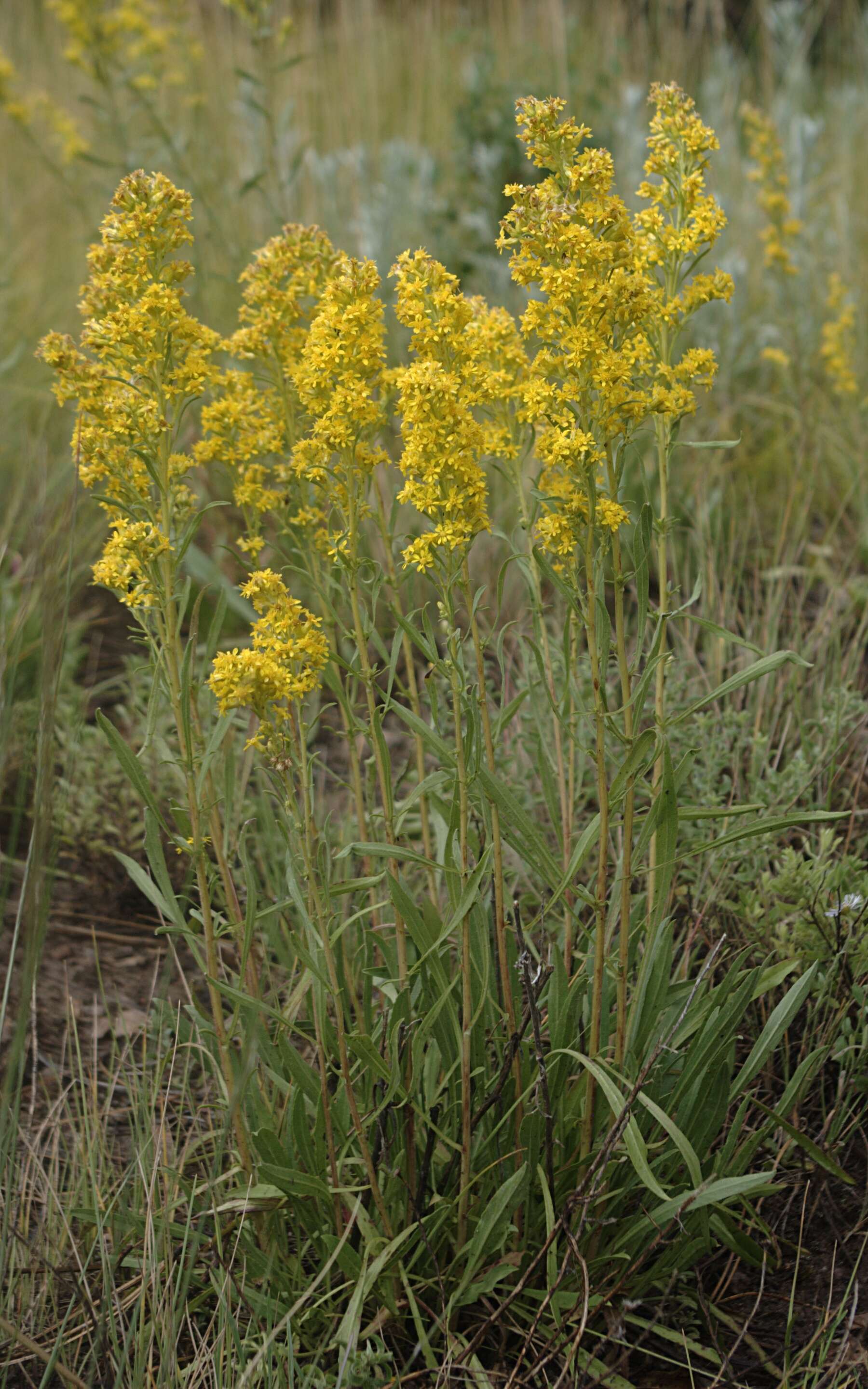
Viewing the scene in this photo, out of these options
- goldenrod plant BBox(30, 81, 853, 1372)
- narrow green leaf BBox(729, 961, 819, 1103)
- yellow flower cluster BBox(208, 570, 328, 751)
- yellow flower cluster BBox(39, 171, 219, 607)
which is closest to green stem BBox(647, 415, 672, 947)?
goldenrod plant BBox(30, 81, 853, 1372)

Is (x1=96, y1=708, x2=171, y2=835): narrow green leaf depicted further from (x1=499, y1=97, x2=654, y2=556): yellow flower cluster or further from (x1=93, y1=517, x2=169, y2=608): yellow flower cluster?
(x1=499, y1=97, x2=654, y2=556): yellow flower cluster

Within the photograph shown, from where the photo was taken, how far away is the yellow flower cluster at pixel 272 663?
1423 millimetres

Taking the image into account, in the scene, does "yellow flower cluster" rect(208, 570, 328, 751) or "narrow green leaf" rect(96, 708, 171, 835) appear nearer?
"yellow flower cluster" rect(208, 570, 328, 751)

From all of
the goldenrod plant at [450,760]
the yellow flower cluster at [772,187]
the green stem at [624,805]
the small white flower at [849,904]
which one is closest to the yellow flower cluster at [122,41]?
the yellow flower cluster at [772,187]

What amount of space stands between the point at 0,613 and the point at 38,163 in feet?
17.7

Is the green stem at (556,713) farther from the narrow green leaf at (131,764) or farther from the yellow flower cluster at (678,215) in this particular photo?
the narrow green leaf at (131,764)

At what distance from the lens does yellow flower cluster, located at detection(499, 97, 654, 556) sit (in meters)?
1.44

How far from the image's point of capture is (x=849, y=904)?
76.1 inches

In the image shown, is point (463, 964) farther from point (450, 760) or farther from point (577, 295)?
point (577, 295)

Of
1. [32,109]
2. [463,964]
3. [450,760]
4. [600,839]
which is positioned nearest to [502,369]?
[450,760]

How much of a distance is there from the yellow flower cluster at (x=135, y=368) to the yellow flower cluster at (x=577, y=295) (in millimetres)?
470

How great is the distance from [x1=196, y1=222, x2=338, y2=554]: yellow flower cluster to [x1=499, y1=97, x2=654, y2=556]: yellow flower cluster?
372mm

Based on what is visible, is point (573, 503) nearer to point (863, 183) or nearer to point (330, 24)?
point (863, 183)

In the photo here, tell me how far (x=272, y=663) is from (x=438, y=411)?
0.38 metres
